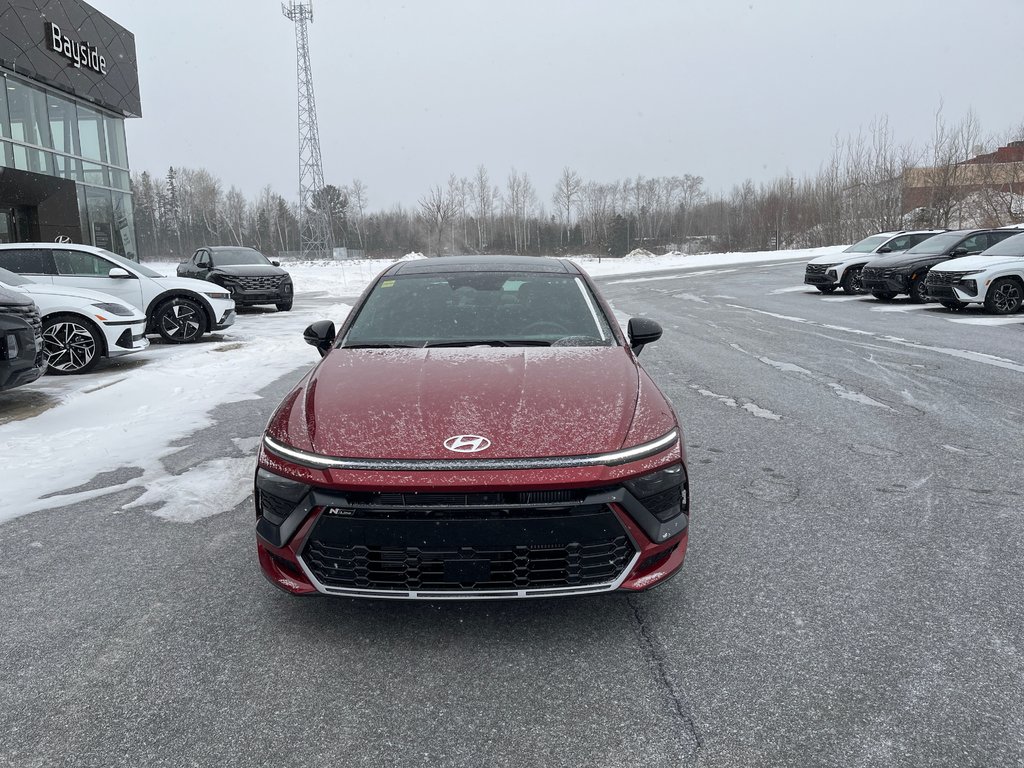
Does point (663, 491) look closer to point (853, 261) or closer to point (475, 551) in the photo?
point (475, 551)

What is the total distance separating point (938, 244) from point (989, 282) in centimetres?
363

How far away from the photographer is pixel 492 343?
3715 mm

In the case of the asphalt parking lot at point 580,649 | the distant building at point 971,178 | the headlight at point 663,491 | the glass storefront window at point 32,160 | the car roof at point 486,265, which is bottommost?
the asphalt parking lot at point 580,649

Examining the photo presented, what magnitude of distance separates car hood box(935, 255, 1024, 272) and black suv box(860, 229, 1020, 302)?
3.75 feet

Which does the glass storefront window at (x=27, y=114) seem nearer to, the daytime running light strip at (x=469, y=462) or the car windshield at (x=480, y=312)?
the car windshield at (x=480, y=312)

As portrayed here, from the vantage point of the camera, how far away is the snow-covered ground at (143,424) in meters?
4.41

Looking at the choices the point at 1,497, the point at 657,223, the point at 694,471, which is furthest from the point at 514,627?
the point at 657,223

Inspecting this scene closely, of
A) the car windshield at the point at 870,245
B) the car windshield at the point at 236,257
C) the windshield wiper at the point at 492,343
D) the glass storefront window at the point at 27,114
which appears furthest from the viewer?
the glass storefront window at the point at 27,114

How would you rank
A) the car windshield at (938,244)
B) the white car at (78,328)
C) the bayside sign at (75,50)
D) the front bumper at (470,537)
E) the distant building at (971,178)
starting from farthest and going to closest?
the distant building at (971,178) < the bayside sign at (75,50) < the car windshield at (938,244) < the white car at (78,328) < the front bumper at (470,537)

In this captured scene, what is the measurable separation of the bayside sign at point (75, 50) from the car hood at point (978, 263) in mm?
24242

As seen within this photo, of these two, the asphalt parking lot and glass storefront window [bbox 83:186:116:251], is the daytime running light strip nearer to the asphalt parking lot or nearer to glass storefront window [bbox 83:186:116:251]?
the asphalt parking lot

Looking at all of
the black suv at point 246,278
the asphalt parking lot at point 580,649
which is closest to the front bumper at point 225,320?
the black suv at point 246,278

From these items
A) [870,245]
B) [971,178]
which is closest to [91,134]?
[870,245]

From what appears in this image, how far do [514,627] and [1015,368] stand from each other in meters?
7.85
